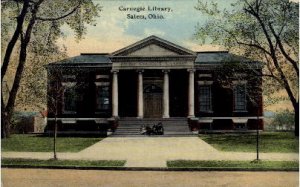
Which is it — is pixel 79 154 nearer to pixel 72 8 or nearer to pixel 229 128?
pixel 72 8

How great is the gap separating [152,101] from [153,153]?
942 cm

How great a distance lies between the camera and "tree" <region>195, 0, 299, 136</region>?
46.7 ft

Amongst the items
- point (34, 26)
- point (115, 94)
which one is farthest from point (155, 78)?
point (34, 26)

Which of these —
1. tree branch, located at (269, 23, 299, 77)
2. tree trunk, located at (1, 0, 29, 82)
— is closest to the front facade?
tree branch, located at (269, 23, 299, 77)

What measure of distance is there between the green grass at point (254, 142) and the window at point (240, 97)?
1201 mm

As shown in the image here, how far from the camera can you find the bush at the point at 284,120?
14.3 meters

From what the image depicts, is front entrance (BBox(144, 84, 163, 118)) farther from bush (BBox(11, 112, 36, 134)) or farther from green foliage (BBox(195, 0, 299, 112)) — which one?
green foliage (BBox(195, 0, 299, 112))

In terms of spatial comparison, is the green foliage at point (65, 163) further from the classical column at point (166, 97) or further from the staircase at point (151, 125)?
the classical column at point (166, 97)

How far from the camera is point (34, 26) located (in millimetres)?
15062

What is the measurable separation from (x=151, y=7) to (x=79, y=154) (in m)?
5.02

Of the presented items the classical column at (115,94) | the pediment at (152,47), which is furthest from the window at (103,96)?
the pediment at (152,47)

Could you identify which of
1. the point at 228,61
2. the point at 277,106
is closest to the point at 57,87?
the point at 228,61

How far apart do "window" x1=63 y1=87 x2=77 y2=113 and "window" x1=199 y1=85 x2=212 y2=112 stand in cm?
556

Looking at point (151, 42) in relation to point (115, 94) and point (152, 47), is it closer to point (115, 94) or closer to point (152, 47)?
point (152, 47)
